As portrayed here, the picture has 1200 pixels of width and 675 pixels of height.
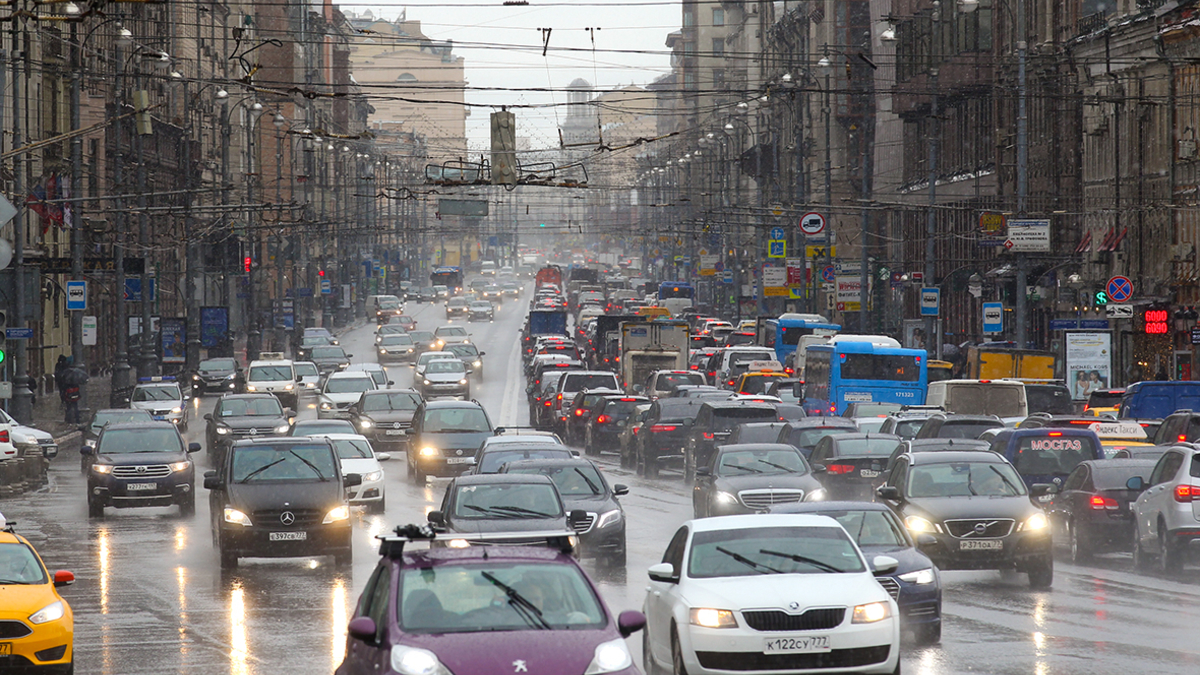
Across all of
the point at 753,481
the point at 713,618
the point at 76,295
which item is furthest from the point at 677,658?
the point at 76,295

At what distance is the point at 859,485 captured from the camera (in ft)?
91.0

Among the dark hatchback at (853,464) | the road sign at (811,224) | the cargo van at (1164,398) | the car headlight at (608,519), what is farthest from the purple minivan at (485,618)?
the road sign at (811,224)

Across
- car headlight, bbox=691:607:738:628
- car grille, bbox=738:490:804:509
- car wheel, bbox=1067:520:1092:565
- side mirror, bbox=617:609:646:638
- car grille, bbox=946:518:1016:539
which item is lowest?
car wheel, bbox=1067:520:1092:565

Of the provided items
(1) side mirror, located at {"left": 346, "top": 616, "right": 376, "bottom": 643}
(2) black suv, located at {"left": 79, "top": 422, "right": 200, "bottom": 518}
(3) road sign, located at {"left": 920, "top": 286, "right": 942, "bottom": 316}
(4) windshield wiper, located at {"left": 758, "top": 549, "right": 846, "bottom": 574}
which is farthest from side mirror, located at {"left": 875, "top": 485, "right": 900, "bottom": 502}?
(3) road sign, located at {"left": 920, "top": 286, "right": 942, "bottom": 316}

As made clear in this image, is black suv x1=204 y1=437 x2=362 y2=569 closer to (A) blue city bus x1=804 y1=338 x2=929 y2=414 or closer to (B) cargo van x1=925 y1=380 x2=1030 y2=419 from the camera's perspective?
(B) cargo van x1=925 y1=380 x2=1030 y2=419

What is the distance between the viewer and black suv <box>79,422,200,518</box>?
29391mm

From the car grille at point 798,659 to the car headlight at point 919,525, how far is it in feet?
25.8

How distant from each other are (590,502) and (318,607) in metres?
4.46

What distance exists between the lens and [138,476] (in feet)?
96.6

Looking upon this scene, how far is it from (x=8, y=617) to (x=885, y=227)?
82.8m

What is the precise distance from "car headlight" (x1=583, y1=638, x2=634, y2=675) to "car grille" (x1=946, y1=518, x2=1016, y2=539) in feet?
34.5

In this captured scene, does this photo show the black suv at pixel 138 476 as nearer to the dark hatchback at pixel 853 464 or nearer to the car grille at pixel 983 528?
the dark hatchback at pixel 853 464

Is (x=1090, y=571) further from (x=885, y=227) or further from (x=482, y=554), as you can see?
(x=885, y=227)

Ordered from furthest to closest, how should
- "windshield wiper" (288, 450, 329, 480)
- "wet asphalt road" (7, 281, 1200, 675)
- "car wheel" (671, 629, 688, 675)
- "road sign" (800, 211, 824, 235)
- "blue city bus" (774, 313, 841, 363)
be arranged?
"blue city bus" (774, 313, 841, 363) → "road sign" (800, 211, 824, 235) → "windshield wiper" (288, 450, 329, 480) → "wet asphalt road" (7, 281, 1200, 675) → "car wheel" (671, 629, 688, 675)
